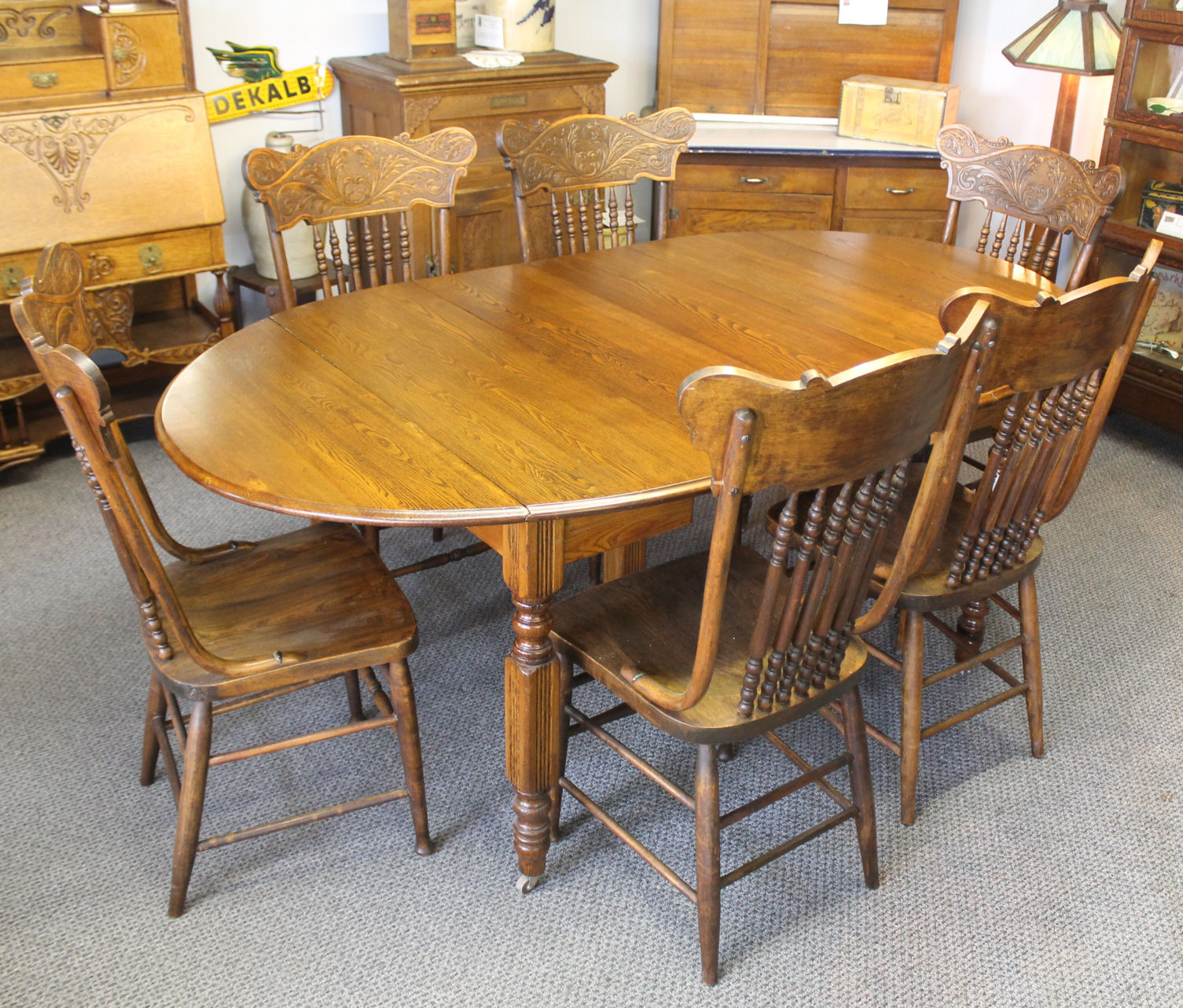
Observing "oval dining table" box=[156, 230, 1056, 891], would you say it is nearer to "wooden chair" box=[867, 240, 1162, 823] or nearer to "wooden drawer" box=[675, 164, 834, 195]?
"wooden chair" box=[867, 240, 1162, 823]

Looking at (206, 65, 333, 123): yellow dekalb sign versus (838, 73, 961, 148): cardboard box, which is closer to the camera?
(206, 65, 333, 123): yellow dekalb sign

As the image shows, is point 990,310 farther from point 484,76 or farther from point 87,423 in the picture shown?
point 484,76

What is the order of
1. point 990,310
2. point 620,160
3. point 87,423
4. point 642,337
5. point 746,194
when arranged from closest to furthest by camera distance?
point 87,423, point 990,310, point 642,337, point 620,160, point 746,194

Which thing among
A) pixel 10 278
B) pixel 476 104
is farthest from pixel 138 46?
pixel 476 104

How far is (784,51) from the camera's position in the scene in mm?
4027

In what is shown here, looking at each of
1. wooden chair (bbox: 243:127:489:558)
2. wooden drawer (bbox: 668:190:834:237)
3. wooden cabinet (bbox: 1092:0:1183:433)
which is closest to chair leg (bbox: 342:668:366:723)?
wooden chair (bbox: 243:127:489:558)

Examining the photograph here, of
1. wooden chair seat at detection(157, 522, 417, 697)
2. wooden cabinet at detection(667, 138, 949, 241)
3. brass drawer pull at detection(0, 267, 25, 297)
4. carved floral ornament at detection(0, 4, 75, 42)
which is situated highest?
carved floral ornament at detection(0, 4, 75, 42)

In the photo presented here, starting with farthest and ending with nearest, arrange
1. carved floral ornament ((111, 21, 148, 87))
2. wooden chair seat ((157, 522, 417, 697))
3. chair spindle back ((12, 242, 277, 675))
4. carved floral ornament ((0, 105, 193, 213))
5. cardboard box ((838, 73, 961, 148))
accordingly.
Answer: cardboard box ((838, 73, 961, 148)) < carved floral ornament ((111, 21, 148, 87)) < carved floral ornament ((0, 105, 193, 213)) < wooden chair seat ((157, 522, 417, 697)) < chair spindle back ((12, 242, 277, 675))

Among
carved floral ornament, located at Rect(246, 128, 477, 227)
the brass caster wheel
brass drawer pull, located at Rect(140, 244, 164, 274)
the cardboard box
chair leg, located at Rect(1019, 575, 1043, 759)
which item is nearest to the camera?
the brass caster wheel

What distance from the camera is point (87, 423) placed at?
4.83 feet

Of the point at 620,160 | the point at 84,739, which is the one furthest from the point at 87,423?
the point at 620,160

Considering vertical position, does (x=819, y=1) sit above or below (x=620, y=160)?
above

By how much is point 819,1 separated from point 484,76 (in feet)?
4.40

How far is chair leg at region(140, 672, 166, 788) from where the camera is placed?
6.38 feet
